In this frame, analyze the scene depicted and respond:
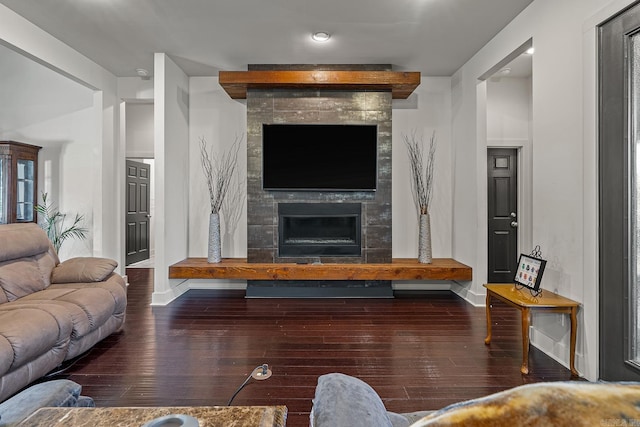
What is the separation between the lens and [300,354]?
2.73 m

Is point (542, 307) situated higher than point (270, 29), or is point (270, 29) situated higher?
point (270, 29)

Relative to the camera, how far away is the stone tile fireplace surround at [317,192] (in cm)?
440

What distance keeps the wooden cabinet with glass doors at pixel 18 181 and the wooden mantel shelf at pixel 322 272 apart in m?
2.46

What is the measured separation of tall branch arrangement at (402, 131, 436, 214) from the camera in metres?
4.80

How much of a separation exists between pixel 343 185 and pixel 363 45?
1.63m

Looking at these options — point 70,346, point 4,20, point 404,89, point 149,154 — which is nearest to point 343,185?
point 404,89

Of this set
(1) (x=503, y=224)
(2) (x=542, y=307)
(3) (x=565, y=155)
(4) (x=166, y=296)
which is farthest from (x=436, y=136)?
(4) (x=166, y=296)

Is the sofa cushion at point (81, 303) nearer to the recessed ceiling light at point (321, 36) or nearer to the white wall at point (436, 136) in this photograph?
the recessed ceiling light at point (321, 36)

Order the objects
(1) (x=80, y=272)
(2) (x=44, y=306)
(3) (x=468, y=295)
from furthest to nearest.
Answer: (3) (x=468, y=295) < (1) (x=80, y=272) < (2) (x=44, y=306)

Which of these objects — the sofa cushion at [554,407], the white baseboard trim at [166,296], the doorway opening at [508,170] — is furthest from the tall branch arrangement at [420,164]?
the sofa cushion at [554,407]

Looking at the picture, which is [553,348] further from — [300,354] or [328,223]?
[328,223]

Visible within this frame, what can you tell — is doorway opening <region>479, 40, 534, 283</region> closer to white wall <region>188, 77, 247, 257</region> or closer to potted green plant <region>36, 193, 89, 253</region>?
white wall <region>188, 77, 247, 257</region>

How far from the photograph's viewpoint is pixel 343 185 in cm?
445

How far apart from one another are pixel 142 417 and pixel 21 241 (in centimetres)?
269
